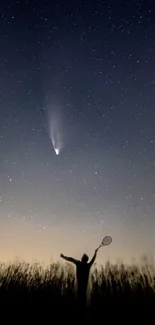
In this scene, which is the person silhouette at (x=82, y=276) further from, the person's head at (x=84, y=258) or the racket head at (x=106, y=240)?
the racket head at (x=106, y=240)

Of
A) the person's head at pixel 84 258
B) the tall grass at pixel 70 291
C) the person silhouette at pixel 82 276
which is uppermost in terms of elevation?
the person's head at pixel 84 258

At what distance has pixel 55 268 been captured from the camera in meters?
17.0

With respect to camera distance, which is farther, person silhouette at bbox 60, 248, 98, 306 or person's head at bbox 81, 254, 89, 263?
person's head at bbox 81, 254, 89, 263

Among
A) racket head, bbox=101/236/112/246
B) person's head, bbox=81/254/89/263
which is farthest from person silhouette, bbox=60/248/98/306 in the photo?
racket head, bbox=101/236/112/246

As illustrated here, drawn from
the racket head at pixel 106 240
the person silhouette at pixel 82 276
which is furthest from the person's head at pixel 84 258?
the racket head at pixel 106 240

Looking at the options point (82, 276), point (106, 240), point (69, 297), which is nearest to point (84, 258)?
point (82, 276)

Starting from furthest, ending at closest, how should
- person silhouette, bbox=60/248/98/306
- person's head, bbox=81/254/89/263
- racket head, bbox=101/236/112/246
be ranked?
racket head, bbox=101/236/112/246, person's head, bbox=81/254/89/263, person silhouette, bbox=60/248/98/306

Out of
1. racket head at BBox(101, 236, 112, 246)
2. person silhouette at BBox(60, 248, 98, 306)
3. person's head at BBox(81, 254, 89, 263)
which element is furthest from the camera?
racket head at BBox(101, 236, 112, 246)

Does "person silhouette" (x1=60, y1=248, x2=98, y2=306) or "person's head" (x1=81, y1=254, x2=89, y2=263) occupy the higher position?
"person's head" (x1=81, y1=254, x2=89, y2=263)

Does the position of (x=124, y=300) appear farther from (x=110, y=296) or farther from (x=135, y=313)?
(x=135, y=313)

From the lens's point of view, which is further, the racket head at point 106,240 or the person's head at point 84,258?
the racket head at point 106,240

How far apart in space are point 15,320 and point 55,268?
9.60 metres

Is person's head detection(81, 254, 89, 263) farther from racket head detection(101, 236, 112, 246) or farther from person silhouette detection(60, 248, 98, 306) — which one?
racket head detection(101, 236, 112, 246)

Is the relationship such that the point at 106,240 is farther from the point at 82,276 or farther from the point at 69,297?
the point at 69,297
